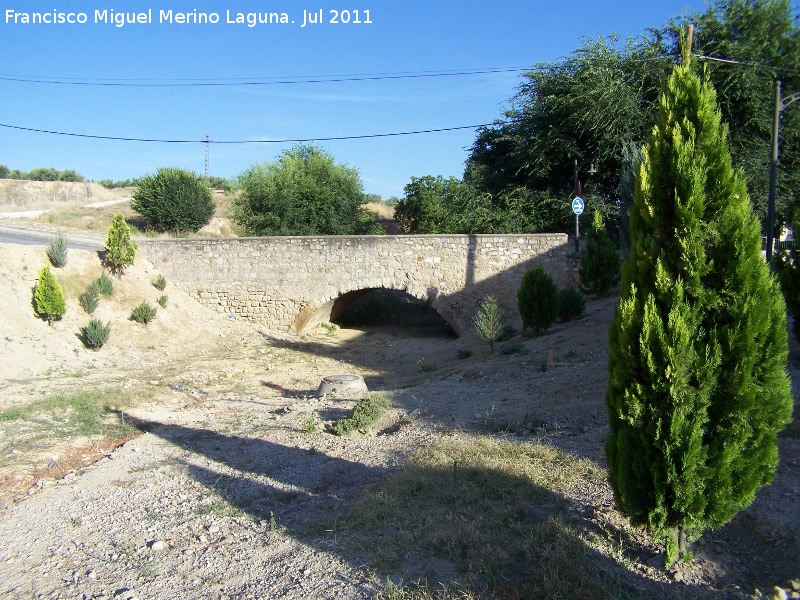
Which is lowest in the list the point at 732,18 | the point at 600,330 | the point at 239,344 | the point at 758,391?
the point at 239,344

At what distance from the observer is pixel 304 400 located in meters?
9.55

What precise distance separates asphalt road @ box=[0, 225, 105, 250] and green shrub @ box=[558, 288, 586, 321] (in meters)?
14.5

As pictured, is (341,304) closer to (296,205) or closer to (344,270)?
(344,270)

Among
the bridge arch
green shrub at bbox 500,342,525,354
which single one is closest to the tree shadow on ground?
green shrub at bbox 500,342,525,354

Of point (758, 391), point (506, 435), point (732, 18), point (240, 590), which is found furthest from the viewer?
point (732, 18)

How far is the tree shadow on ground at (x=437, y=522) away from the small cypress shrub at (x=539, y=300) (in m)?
7.32

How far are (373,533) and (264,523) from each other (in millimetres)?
945

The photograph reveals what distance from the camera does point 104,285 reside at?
15648mm

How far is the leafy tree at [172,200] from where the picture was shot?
87.0 feet

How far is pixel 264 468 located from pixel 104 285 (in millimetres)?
11477

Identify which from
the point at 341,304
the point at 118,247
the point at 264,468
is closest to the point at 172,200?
the point at 118,247

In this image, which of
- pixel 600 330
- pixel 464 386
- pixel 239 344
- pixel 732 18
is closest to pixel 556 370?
pixel 464 386

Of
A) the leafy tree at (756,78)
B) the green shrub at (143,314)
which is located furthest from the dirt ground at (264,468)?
the leafy tree at (756,78)

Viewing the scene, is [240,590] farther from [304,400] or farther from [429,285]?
[429,285]
